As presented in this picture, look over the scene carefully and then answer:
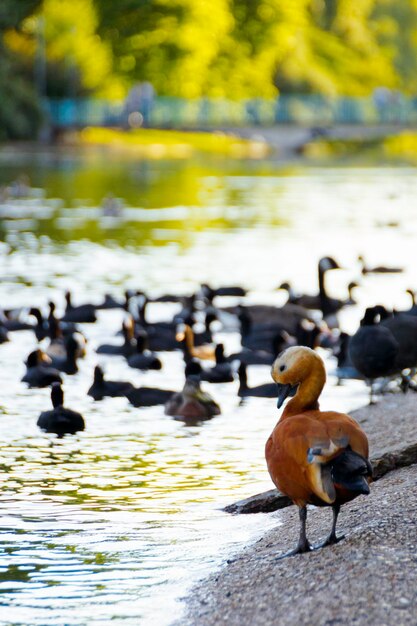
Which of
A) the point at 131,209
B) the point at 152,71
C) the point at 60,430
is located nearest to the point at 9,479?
the point at 60,430

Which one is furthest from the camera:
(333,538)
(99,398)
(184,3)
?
(184,3)

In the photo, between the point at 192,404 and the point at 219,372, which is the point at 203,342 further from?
the point at 192,404

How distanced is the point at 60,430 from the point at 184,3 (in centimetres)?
8160

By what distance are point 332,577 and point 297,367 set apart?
1.29 meters

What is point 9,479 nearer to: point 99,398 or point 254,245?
point 99,398

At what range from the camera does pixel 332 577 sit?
26.9ft

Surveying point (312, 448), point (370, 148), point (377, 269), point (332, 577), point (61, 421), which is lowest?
point (370, 148)

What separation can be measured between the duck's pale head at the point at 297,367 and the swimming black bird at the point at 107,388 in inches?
321

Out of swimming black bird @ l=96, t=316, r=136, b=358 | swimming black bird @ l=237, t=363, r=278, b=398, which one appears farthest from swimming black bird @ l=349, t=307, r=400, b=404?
swimming black bird @ l=96, t=316, r=136, b=358

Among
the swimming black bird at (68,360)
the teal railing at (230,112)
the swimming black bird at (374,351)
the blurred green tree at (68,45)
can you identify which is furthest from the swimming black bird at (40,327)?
the blurred green tree at (68,45)

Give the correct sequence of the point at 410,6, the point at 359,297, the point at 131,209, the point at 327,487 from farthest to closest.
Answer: the point at 410,6, the point at 131,209, the point at 359,297, the point at 327,487

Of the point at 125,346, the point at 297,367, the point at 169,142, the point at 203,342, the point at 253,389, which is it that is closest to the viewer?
the point at 297,367

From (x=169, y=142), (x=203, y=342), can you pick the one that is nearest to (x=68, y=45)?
(x=169, y=142)

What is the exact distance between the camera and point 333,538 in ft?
29.1
